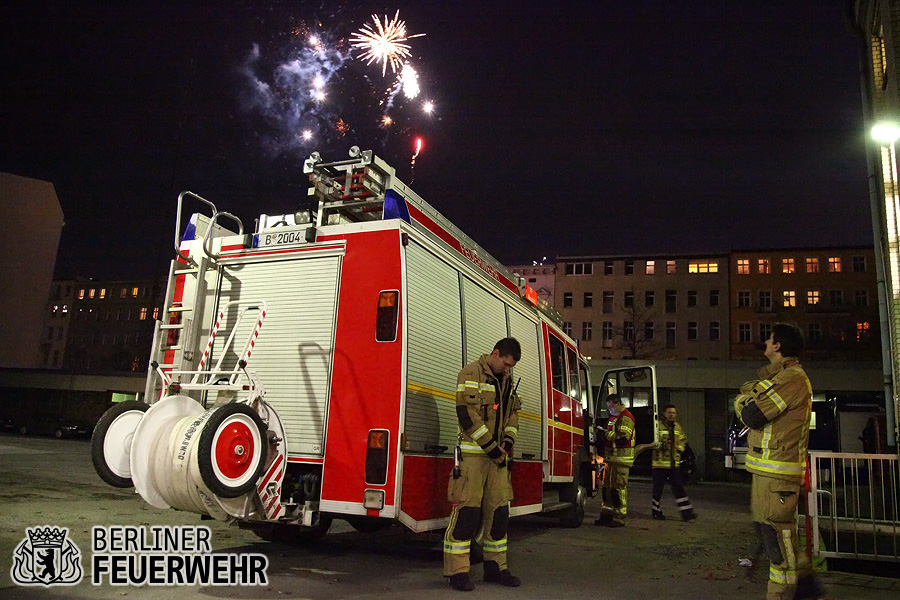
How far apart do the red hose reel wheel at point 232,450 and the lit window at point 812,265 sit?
63.0 metres

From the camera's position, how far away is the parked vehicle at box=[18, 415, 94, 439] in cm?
3947

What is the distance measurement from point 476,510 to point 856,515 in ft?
15.4

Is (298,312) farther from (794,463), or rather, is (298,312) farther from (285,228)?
(794,463)

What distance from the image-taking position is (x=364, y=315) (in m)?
5.38

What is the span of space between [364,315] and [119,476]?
2295 mm

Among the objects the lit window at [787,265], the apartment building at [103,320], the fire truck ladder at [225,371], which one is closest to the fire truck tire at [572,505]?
the fire truck ladder at [225,371]

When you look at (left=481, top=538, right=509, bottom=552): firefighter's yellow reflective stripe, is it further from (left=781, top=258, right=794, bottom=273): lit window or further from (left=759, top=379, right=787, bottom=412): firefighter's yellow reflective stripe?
(left=781, top=258, right=794, bottom=273): lit window

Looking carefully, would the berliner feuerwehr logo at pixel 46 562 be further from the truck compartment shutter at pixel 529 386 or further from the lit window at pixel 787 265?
the lit window at pixel 787 265

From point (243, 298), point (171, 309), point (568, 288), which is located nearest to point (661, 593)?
point (243, 298)

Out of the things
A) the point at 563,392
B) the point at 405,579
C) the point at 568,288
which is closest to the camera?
the point at 405,579

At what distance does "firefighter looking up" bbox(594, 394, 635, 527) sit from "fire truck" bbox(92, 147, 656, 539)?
443cm

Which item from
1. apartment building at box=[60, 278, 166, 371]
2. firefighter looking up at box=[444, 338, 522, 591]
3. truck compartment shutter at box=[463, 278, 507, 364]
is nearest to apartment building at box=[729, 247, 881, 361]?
truck compartment shutter at box=[463, 278, 507, 364]

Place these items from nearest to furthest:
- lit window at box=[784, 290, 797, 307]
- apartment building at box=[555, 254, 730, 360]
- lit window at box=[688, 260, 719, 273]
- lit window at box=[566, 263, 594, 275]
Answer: lit window at box=[784, 290, 797, 307]
apartment building at box=[555, 254, 730, 360]
lit window at box=[688, 260, 719, 273]
lit window at box=[566, 263, 594, 275]

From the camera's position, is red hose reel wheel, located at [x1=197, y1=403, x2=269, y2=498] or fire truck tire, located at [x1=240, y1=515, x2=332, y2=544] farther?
fire truck tire, located at [x1=240, y1=515, x2=332, y2=544]
